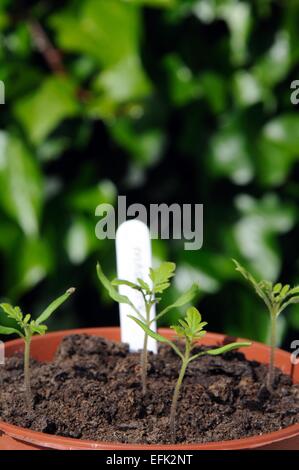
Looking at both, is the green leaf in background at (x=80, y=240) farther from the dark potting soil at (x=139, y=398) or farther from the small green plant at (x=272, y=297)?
the small green plant at (x=272, y=297)

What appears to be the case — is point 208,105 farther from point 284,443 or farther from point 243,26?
point 284,443

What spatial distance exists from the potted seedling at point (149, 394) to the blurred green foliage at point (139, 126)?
49cm

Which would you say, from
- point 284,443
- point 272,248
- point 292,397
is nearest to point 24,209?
point 272,248

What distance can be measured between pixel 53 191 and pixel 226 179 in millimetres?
285

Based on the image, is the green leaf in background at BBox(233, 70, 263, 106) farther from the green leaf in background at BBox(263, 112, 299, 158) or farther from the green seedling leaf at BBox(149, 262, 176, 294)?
the green seedling leaf at BBox(149, 262, 176, 294)

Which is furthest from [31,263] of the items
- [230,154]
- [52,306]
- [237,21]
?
[52,306]

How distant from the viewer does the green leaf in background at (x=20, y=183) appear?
57.2 inches

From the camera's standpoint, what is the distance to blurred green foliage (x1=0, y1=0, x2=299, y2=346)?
1463 millimetres

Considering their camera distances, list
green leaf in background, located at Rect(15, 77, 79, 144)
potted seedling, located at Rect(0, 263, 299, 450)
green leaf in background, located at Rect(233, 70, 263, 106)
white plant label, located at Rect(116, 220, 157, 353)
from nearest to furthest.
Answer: potted seedling, located at Rect(0, 263, 299, 450) < white plant label, located at Rect(116, 220, 157, 353) < green leaf in background, located at Rect(15, 77, 79, 144) < green leaf in background, located at Rect(233, 70, 263, 106)

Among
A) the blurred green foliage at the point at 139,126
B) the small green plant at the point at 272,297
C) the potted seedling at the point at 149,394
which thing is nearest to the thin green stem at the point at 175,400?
the potted seedling at the point at 149,394

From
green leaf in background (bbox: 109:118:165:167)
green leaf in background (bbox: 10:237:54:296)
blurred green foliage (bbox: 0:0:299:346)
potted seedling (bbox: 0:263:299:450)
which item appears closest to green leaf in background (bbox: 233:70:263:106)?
blurred green foliage (bbox: 0:0:299:346)

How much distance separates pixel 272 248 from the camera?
5.18 feet

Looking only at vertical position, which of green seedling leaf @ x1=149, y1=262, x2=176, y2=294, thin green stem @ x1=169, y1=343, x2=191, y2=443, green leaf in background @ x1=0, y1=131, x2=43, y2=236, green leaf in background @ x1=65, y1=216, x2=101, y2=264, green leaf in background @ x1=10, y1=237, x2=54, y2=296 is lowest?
thin green stem @ x1=169, y1=343, x2=191, y2=443
